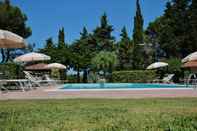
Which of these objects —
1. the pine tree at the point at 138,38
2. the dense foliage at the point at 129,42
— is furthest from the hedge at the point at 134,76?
the pine tree at the point at 138,38

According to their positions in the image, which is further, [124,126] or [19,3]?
[19,3]

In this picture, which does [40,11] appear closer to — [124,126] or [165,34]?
[165,34]

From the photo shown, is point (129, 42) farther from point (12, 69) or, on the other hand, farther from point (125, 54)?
point (12, 69)

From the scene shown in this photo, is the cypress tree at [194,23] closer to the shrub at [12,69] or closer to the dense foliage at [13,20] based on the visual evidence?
the dense foliage at [13,20]

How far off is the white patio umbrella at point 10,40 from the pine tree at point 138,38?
2257cm

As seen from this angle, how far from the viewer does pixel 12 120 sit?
5594mm

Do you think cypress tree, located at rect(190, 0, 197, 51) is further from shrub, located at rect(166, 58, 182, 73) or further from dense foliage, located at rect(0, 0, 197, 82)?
shrub, located at rect(166, 58, 182, 73)

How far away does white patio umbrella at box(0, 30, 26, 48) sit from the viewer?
43.0 feet

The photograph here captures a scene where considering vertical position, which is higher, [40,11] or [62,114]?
[40,11]

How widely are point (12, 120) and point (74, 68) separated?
30.5m

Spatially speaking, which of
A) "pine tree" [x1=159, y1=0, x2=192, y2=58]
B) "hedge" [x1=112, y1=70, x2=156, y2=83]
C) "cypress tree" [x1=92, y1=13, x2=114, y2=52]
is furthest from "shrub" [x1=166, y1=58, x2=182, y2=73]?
"cypress tree" [x1=92, y1=13, x2=114, y2=52]

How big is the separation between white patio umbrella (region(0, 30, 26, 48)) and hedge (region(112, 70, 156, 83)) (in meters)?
17.4

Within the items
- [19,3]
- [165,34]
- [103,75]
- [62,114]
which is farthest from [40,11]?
[62,114]

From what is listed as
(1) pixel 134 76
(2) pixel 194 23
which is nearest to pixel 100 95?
(1) pixel 134 76
